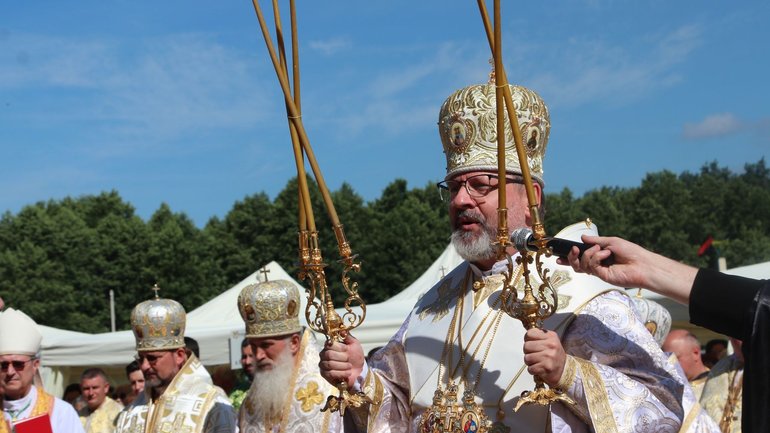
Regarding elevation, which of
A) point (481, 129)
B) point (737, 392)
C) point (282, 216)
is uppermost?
point (282, 216)

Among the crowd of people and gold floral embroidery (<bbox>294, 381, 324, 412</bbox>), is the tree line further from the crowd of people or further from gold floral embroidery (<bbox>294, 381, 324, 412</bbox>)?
the crowd of people

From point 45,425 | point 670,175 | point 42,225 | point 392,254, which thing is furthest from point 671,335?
point 670,175

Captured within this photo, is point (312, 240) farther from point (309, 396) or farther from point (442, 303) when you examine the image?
point (309, 396)

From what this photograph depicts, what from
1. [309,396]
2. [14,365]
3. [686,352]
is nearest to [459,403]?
[309,396]

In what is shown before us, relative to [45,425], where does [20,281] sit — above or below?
above

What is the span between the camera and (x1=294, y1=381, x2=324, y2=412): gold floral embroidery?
772 centimetres

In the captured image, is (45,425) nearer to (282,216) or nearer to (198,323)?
(198,323)

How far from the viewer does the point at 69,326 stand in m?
40.5

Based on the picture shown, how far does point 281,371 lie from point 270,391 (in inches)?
8.7

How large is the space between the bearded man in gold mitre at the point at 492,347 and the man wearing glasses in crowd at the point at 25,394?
12.4ft

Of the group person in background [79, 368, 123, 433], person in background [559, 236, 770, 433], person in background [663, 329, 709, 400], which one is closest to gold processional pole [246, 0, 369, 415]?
person in background [559, 236, 770, 433]

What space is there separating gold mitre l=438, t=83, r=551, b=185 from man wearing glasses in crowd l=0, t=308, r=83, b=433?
4361 millimetres

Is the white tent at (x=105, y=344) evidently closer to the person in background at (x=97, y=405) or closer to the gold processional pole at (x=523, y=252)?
the person in background at (x=97, y=405)

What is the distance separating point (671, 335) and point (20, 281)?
35.4 meters
